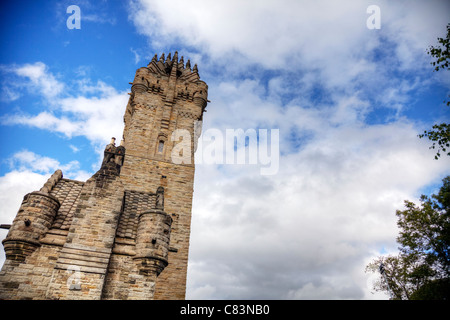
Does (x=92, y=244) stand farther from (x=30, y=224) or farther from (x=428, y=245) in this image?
(x=428, y=245)

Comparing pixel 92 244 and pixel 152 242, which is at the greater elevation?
pixel 152 242

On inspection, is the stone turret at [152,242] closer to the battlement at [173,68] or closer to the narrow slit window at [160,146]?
the narrow slit window at [160,146]

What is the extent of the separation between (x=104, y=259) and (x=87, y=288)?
95cm

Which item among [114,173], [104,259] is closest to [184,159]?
[114,173]

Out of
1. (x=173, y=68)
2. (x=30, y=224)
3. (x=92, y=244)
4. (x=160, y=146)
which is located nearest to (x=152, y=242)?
(x=92, y=244)

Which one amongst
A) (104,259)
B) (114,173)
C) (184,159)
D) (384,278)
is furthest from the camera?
(384,278)

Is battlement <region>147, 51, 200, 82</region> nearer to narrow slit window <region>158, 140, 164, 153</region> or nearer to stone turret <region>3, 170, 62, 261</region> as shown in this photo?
narrow slit window <region>158, 140, 164, 153</region>

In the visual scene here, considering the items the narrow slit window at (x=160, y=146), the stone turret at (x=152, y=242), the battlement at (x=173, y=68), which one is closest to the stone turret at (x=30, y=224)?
the stone turret at (x=152, y=242)

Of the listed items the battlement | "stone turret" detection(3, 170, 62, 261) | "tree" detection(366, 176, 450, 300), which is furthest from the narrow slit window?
"tree" detection(366, 176, 450, 300)

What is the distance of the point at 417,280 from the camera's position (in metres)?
20.6

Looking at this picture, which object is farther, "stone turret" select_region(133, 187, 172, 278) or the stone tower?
"stone turret" select_region(133, 187, 172, 278)

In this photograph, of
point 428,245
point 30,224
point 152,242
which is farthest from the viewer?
point 428,245

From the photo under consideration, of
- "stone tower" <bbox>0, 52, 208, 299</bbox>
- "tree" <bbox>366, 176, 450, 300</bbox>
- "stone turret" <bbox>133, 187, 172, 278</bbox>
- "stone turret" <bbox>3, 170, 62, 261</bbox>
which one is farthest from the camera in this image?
"tree" <bbox>366, 176, 450, 300</bbox>
